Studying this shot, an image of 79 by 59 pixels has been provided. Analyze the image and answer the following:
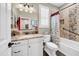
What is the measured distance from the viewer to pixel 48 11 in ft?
4.15

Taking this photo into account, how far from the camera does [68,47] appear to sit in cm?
121

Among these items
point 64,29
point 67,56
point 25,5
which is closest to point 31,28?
point 25,5

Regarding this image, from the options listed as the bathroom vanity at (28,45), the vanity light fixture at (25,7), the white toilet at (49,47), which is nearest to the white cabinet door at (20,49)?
the bathroom vanity at (28,45)

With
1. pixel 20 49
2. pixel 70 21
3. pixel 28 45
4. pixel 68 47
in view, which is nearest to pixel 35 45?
pixel 28 45

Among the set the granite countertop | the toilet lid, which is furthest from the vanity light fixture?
the toilet lid

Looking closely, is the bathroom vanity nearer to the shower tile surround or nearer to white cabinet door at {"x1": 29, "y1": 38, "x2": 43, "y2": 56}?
white cabinet door at {"x1": 29, "y1": 38, "x2": 43, "y2": 56}

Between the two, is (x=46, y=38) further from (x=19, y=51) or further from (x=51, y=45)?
(x=19, y=51)

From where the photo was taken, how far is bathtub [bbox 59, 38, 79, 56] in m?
1.17

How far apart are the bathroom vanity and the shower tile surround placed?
0.31m

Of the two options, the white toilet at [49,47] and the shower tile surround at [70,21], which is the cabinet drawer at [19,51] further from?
the shower tile surround at [70,21]

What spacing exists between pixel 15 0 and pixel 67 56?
3.09ft

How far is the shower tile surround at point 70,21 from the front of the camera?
1.16m

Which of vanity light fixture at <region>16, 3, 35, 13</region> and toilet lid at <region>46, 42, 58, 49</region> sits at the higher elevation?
vanity light fixture at <region>16, 3, 35, 13</region>

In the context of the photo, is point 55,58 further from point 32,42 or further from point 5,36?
point 5,36
